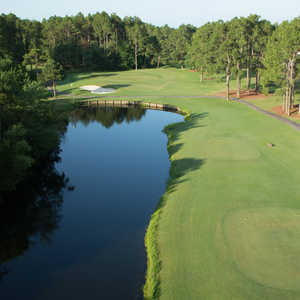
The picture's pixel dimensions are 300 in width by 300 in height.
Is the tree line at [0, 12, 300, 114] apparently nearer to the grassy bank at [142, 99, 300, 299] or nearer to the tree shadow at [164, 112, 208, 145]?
the tree shadow at [164, 112, 208, 145]

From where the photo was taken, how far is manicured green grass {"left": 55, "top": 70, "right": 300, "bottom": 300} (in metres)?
17.9

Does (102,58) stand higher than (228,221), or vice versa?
(102,58)

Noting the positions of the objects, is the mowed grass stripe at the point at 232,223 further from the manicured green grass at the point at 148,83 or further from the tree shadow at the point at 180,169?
the manicured green grass at the point at 148,83

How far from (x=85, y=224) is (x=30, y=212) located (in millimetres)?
6749

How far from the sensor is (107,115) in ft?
242

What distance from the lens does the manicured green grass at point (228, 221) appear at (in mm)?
17938

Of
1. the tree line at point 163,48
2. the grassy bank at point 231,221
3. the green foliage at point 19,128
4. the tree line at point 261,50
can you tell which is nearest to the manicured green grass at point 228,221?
the grassy bank at point 231,221

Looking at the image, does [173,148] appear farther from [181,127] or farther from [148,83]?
[148,83]

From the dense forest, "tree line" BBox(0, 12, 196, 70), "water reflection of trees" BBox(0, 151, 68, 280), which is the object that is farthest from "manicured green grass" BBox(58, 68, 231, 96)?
"water reflection of trees" BBox(0, 151, 68, 280)

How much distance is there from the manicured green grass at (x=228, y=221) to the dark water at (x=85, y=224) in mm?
2014

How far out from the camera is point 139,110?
78.1m

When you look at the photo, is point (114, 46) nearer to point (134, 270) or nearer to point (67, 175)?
point (67, 175)

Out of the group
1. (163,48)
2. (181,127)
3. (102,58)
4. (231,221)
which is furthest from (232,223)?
(163,48)

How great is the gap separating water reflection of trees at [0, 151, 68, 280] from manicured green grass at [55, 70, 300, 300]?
10063mm
